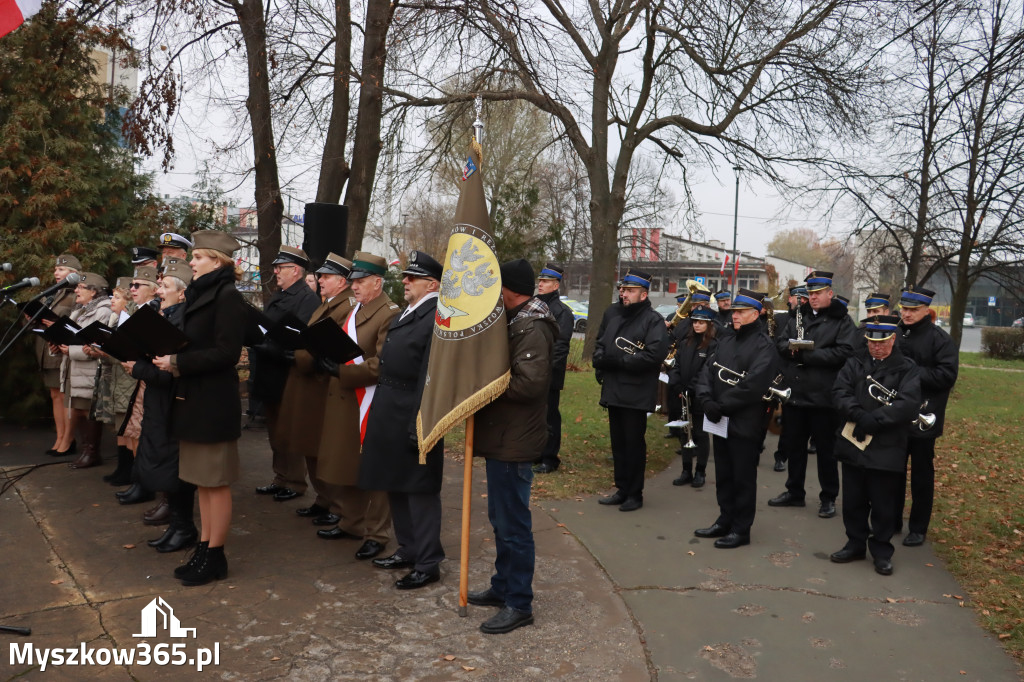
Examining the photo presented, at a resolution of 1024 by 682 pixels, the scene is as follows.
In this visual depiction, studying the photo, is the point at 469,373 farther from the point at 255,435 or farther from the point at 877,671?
the point at 255,435

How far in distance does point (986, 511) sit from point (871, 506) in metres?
2.80

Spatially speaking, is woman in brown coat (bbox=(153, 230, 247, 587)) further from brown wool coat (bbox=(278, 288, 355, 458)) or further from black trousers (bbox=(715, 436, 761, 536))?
black trousers (bbox=(715, 436, 761, 536))

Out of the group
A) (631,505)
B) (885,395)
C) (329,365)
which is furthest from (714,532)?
(329,365)

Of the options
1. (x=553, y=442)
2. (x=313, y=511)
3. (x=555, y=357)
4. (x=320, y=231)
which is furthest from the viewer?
(x=320, y=231)

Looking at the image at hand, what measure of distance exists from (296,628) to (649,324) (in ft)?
13.4

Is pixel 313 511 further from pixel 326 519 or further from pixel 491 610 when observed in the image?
pixel 491 610

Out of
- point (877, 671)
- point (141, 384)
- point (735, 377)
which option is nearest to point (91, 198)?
point (141, 384)

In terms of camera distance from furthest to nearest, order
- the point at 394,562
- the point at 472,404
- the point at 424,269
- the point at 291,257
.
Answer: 1. the point at 291,257
2. the point at 394,562
3. the point at 424,269
4. the point at 472,404

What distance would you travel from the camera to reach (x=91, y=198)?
9.16m

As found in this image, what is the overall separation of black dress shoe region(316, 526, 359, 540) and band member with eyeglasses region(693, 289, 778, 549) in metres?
2.76

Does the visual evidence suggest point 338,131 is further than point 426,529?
Yes

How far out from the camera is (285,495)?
7.21m

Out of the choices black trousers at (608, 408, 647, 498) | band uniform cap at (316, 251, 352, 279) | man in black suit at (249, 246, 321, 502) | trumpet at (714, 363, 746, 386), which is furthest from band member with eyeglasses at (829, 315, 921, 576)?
man in black suit at (249, 246, 321, 502)

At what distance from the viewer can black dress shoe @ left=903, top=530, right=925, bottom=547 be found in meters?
6.69
